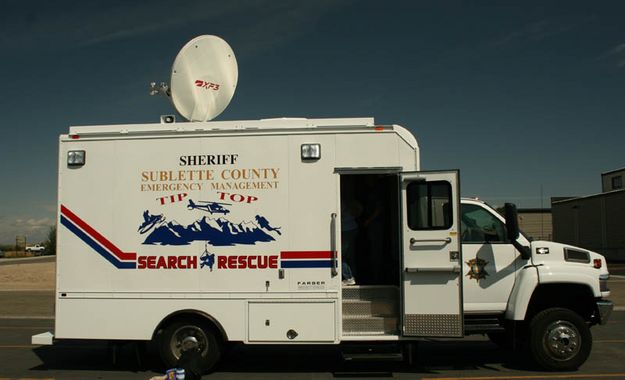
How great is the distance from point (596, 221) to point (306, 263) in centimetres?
3907

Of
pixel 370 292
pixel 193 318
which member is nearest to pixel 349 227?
pixel 370 292

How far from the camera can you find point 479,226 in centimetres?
737

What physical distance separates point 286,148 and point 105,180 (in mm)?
2393

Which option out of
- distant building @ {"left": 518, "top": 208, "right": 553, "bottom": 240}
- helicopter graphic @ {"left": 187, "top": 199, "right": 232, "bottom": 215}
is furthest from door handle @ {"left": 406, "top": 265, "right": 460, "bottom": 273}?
distant building @ {"left": 518, "top": 208, "right": 553, "bottom": 240}

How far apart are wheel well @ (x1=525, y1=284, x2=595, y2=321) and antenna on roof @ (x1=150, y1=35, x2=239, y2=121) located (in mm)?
5159

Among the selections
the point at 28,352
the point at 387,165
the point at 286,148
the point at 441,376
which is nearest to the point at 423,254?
the point at 387,165

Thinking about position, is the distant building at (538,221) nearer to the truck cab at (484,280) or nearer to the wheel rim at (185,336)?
Answer: the truck cab at (484,280)

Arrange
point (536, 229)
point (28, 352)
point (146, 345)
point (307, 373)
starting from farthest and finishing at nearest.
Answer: point (536, 229) < point (28, 352) < point (146, 345) < point (307, 373)

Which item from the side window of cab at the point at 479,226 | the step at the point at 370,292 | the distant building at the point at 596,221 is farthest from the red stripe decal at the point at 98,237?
the distant building at the point at 596,221

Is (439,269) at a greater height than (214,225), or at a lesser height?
lesser

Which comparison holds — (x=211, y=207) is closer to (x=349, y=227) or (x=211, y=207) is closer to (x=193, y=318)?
(x=193, y=318)

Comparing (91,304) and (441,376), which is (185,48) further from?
(441,376)

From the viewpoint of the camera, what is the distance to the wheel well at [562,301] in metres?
7.29

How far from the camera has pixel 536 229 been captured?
54.4 m
